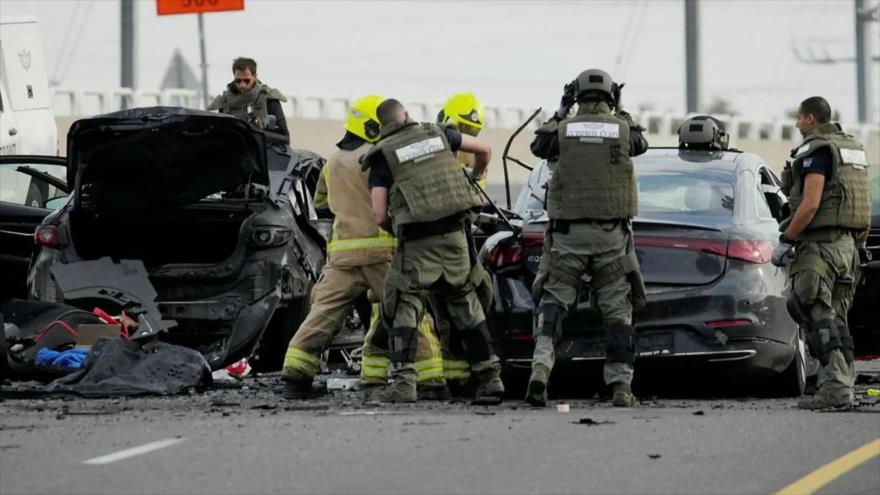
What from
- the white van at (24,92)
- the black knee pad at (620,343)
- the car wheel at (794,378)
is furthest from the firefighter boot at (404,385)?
the white van at (24,92)

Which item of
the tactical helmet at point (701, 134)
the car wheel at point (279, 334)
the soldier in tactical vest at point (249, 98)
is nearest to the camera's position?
the tactical helmet at point (701, 134)

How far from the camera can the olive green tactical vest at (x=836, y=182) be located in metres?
11.7

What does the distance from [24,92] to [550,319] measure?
47.9 feet

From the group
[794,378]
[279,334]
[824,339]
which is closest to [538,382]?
[824,339]

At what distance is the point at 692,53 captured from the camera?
4238 centimetres

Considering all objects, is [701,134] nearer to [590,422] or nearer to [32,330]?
[590,422]

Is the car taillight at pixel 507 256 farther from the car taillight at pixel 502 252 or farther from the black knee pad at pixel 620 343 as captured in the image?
the black knee pad at pixel 620 343

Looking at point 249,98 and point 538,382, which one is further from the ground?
point 249,98

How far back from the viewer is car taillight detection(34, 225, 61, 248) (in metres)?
14.1

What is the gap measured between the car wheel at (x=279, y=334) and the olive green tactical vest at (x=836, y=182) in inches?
151

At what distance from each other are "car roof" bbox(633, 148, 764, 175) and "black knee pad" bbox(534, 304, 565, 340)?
1.64 m

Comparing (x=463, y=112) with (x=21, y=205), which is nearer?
(x=463, y=112)

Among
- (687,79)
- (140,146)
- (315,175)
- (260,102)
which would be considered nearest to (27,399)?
(140,146)

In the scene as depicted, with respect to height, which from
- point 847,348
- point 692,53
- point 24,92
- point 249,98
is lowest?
point 847,348
